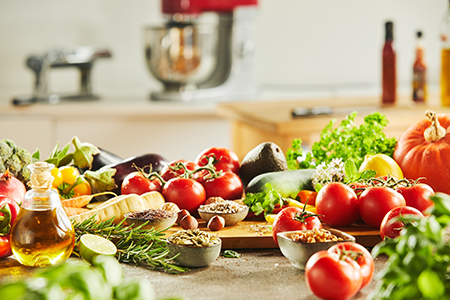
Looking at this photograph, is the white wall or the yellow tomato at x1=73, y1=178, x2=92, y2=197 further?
the white wall

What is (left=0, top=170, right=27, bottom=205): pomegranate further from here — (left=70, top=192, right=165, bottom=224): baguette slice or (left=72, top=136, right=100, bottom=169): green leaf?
(left=72, top=136, right=100, bottom=169): green leaf

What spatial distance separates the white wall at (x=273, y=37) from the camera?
3.71 meters

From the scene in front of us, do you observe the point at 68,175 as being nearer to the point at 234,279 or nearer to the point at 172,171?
the point at 172,171

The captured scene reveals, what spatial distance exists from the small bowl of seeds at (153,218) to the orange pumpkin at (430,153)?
1.90 ft

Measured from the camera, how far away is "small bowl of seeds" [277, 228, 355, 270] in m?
0.85

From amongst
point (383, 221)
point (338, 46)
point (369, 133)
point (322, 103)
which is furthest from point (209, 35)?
point (383, 221)

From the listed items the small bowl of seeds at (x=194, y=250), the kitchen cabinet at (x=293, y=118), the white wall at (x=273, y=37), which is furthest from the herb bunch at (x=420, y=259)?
the white wall at (x=273, y=37)

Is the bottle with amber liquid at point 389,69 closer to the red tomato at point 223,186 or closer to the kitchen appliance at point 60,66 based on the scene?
the red tomato at point 223,186

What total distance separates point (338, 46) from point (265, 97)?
789 millimetres

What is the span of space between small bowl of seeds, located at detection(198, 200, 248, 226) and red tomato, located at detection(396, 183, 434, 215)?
31 centimetres

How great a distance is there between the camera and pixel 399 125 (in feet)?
7.51

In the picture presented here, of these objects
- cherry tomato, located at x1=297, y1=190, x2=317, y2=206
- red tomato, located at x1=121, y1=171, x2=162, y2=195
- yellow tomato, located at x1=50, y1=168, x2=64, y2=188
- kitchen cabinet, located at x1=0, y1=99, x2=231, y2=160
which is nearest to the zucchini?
cherry tomato, located at x1=297, y1=190, x2=317, y2=206

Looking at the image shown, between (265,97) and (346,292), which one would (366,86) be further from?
(346,292)

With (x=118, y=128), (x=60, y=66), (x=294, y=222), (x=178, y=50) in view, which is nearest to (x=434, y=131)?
(x=294, y=222)
